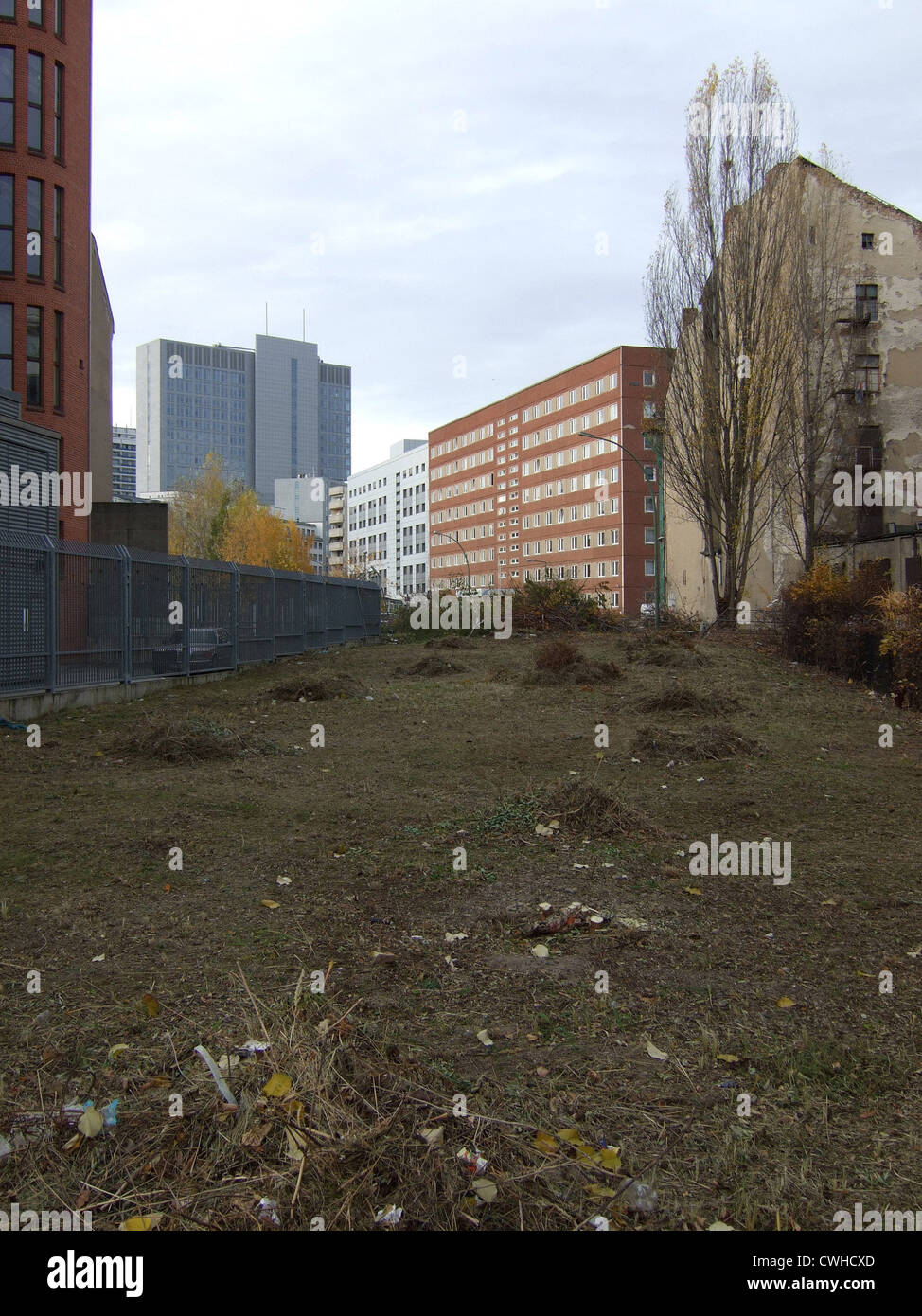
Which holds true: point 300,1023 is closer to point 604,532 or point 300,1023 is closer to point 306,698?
point 306,698

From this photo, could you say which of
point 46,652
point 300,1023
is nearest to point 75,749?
point 46,652

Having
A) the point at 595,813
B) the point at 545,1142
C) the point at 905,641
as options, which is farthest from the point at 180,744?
the point at 905,641

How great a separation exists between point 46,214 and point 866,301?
2607 centimetres

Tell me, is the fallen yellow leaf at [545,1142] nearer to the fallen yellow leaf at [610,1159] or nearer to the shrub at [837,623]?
the fallen yellow leaf at [610,1159]

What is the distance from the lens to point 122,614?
14.5m

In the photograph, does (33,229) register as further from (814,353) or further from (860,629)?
(860,629)

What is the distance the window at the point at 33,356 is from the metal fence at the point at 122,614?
10.6 m

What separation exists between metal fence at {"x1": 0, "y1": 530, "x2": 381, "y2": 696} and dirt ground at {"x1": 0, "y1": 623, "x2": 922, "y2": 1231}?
3.51 metres

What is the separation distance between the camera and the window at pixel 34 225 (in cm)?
2794

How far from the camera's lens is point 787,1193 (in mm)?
2703

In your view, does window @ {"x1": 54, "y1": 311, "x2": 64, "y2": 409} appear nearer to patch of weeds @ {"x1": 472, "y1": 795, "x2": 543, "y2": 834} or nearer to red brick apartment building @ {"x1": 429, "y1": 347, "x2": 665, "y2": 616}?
patch of weeds @ {"x1": 472, "y1": 795, "x2": 543, "y2": 834}

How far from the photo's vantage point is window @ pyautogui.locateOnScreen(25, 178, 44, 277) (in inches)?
1100

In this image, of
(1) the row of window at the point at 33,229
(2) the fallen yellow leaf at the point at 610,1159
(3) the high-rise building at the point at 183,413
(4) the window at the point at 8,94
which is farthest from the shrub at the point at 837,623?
(3) the high-rise building at the point at 183,413

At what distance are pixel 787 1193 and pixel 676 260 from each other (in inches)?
1173
